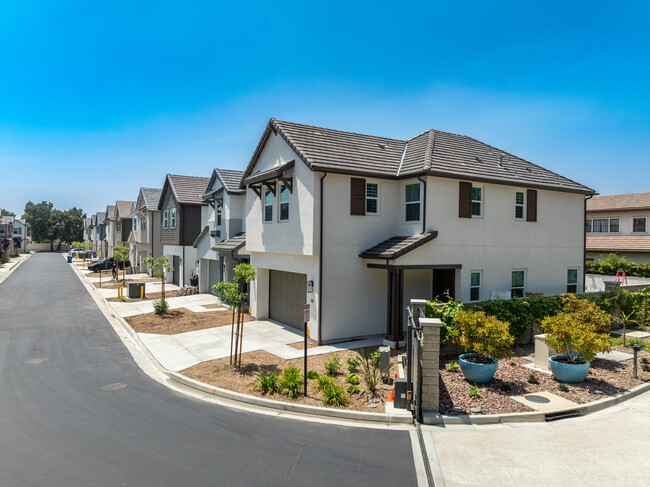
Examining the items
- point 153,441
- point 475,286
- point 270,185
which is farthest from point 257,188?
point 153,441

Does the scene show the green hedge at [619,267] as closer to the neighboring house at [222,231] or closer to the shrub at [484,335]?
the shrub at [484,335]

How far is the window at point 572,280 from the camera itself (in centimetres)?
2000

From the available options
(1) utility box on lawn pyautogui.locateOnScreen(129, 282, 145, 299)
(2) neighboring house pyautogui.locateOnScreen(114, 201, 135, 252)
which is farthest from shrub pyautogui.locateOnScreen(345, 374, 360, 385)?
(2) neighboring house pyautogui.locateOnScreen(114, 201, 135, 252)

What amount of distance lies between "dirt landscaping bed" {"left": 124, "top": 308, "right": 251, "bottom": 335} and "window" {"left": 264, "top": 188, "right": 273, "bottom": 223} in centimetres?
503

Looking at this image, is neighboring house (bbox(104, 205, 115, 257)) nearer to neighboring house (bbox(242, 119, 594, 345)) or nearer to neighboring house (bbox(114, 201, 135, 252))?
neighboring house (bbox(114, 201, 135, 252))

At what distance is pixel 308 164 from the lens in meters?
14.6

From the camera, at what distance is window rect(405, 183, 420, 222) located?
15812mm

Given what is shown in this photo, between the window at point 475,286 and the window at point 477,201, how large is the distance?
2.41 meters

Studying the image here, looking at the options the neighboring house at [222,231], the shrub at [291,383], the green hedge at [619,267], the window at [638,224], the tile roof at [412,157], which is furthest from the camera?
the window at [638,224]

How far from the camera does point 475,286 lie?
54.9 ft

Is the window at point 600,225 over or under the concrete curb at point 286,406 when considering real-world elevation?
over

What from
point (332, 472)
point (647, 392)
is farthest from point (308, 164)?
point (647, 392)

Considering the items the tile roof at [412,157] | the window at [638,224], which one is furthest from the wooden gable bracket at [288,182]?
the window at [638,224]

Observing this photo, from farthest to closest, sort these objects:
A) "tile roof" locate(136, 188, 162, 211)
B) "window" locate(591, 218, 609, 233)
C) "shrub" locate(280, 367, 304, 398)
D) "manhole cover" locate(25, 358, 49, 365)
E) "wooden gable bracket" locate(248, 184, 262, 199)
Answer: "tile roof" locate(136, 188, 162, 211), "window" locate(591, 218, 609, 233), "wooden gable bracket" locate(248, 184, 262, 199), "manhole cover" locate(25, 358, 49, 365), "shrub" locate(280, 367, 304, 398)
